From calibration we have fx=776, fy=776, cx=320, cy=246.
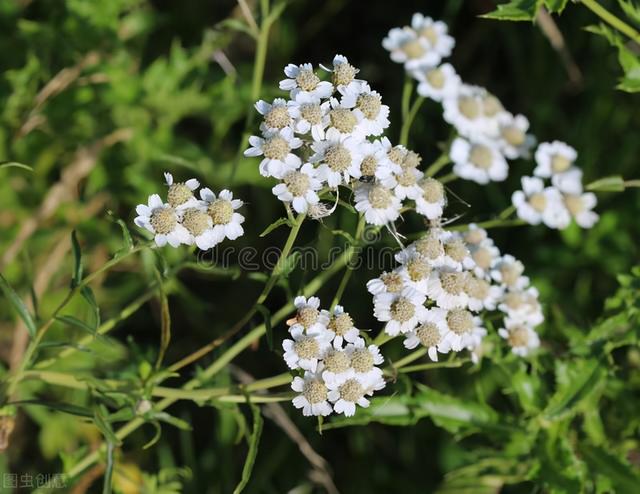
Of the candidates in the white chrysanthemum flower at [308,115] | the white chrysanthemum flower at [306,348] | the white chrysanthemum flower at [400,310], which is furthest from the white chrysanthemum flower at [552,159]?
the white chrysanthemum flower at [306,348]

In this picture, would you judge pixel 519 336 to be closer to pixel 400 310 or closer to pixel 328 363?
pixel 400 310

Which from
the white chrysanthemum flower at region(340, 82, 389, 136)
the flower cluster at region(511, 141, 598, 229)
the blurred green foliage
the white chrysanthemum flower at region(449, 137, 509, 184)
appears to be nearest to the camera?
the white chrysanthemum flower at region(340, 82, 389, 136)

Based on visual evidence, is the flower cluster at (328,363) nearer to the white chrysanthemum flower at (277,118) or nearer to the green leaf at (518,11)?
the white chrysanthemum flower at (277,118)

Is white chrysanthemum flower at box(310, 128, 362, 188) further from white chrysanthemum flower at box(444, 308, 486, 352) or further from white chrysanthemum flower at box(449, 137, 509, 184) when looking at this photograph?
white chrysanthemum flower at box(444, 308, 486, 352)

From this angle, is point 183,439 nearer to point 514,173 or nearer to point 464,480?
point 464,480

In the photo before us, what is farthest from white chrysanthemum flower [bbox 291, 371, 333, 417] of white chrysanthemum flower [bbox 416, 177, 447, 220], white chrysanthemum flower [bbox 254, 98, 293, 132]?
white chrysanthemum flower [bbox 254, 98, 293, 132]

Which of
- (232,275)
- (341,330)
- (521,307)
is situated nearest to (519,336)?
(521,307)
